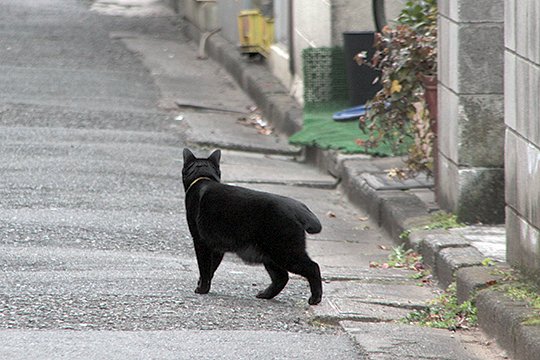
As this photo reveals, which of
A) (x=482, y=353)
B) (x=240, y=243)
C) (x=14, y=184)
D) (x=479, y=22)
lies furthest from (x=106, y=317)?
(x=14, y=184)

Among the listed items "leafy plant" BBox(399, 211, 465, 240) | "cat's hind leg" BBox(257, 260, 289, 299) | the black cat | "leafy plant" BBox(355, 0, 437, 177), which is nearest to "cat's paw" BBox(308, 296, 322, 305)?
the black cat

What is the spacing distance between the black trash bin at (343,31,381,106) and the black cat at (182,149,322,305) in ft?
19.4

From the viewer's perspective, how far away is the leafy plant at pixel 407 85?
995 cm

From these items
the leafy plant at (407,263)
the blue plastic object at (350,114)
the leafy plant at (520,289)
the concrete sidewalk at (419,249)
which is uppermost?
the blue plastic object at (350,114)

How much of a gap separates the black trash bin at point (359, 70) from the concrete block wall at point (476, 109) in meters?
3.73

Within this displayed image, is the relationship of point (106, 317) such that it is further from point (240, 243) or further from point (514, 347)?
point (514, 347)

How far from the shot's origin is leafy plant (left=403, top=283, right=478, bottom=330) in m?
6.86

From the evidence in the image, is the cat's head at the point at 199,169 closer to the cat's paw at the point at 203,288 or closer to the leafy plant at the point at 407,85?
the cat's paw at the point at 203,288

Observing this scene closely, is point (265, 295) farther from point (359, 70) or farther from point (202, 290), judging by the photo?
point (359, 70)

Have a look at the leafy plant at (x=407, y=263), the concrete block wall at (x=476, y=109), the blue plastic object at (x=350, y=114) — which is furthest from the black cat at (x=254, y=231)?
the blue plastic object at (x=350, y=114)

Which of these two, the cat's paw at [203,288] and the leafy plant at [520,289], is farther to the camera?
the cat's paw at [203,288]

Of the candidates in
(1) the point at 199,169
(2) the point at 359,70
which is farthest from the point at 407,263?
(2) the point at 359,70

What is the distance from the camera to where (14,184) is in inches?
414

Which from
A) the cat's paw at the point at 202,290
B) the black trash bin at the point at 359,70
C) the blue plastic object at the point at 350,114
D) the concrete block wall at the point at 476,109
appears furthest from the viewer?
the black trash bin at the point at 359,70
